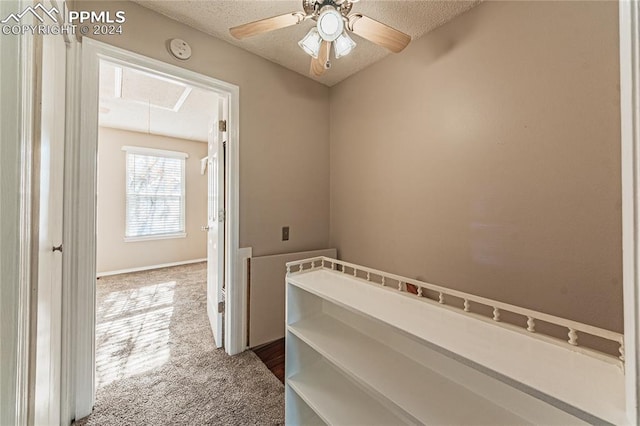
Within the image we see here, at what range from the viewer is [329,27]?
1.22 m

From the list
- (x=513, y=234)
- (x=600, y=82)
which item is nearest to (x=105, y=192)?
(x=513, y=234)

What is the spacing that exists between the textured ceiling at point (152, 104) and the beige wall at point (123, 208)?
210 millimetres

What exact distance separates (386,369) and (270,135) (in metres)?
1.90

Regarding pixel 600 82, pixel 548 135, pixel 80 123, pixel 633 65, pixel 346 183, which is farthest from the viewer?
pixel 346 183

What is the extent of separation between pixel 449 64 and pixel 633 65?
1.46 metres

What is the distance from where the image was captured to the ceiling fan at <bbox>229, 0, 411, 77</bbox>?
121 cm

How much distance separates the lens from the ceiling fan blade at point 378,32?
1249mm

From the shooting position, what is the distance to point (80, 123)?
1.36m

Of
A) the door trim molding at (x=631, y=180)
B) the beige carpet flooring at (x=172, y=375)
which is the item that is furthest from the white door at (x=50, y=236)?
the door trim molding at (x=631, y=180)

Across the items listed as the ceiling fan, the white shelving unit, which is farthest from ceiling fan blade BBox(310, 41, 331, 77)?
the white shelving unit

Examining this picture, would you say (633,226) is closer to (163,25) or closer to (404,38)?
(404,38)

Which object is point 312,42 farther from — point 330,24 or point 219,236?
point 219,236

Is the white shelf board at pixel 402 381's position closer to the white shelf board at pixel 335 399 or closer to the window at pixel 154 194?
the white shelf board at pixel 335 399

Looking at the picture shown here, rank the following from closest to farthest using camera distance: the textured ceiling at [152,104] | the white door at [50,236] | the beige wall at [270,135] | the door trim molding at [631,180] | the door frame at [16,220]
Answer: the door trim molding at [631,180] → the door frame at [16,220] → the white door at [50,236] → the beige wall at [270,135] → the textured ceiling at [152,104]
